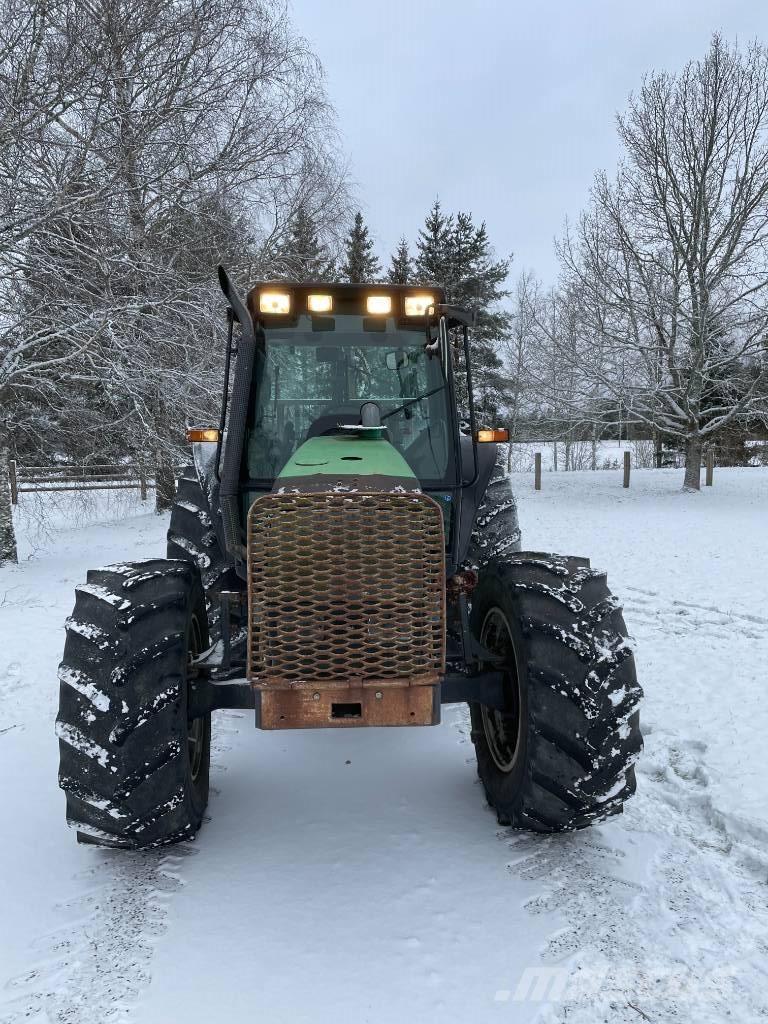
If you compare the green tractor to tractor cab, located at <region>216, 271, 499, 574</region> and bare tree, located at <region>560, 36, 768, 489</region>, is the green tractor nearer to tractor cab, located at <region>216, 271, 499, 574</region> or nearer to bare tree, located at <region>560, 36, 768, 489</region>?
tractor cab, located at <region>216, 271, 499, 574</region>

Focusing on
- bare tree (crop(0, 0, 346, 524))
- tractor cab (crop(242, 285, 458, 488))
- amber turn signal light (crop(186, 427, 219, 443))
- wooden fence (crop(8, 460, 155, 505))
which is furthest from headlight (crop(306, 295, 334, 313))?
wooden fence (crop(8, 460, 155, 505))

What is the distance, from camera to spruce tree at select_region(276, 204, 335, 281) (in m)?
11.2

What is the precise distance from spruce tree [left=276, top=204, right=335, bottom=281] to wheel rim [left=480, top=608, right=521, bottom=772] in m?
8.78

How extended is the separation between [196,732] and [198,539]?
161 centimetres

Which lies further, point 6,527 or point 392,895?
point 6,527

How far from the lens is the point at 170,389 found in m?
8.95

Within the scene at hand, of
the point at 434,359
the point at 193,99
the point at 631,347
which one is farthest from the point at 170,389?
the point at 631,347

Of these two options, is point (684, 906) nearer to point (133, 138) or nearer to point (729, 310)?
point (133, 138)

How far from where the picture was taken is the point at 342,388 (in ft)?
12.6

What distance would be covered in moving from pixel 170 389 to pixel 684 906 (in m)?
7.95

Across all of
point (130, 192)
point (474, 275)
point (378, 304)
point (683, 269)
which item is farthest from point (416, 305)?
point (474, 275)

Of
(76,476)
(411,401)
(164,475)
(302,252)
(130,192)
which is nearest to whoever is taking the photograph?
(411,401)

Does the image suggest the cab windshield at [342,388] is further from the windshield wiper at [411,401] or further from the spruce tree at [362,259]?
the spruce tree at [362,259]

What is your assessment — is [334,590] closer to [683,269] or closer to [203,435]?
[203,435]
